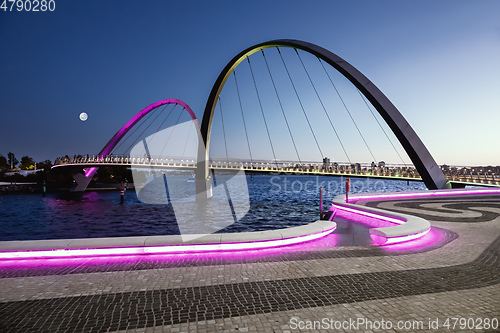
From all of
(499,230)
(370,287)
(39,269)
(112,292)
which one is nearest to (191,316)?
(112,292)

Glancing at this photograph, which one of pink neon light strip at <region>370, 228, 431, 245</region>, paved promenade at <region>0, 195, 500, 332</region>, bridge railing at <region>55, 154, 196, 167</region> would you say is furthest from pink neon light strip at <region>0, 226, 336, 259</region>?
bridge railing at <region>55, 154, 196, 167</region>

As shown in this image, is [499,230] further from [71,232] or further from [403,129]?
[71,232]

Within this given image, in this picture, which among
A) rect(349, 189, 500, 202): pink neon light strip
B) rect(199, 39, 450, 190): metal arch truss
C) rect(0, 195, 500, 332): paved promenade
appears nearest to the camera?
rect(0, 195, 500, 332): paved promenade

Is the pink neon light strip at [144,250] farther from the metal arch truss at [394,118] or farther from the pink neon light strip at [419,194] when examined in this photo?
the metal arch truss at [394,118]

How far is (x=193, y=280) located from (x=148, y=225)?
20188 millimetres

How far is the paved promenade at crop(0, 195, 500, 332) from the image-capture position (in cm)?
394

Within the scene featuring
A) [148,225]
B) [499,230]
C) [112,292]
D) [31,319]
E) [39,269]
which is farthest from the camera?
[148,225]

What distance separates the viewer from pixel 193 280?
5543mm

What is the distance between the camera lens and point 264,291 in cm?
499

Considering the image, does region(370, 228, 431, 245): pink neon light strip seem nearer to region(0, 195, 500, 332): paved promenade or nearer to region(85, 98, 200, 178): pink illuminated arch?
region(0, 195, 500, 332): paved promenade

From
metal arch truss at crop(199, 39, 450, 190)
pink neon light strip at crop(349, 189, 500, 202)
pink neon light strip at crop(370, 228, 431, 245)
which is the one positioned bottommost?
pink neon light strip at crop(349, 189, 500, 202)

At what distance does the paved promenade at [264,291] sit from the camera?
394cm

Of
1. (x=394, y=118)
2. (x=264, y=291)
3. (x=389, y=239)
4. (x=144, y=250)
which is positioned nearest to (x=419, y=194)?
(x=394, y=118)

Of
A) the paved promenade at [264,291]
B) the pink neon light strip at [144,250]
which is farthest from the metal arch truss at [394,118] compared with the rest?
the pink neon light strip at [144,250]
